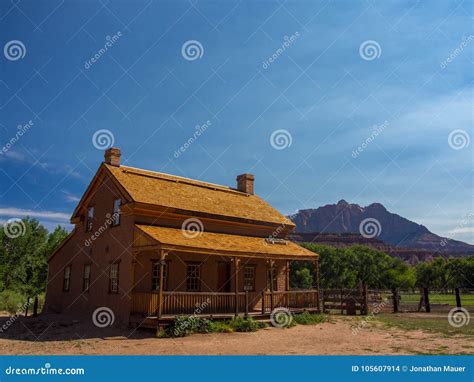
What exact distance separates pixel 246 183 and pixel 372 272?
50362mm

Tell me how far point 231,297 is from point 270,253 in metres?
2.80

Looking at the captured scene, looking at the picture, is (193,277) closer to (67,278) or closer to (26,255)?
(67,278)

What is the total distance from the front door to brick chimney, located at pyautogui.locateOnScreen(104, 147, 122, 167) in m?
7.60

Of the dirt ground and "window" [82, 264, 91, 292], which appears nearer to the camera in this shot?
the dirt ground

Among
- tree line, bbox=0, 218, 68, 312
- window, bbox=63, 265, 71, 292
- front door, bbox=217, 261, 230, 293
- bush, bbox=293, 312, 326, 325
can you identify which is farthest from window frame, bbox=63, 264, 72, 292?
tree line, bbox=0, 218, 68, 312

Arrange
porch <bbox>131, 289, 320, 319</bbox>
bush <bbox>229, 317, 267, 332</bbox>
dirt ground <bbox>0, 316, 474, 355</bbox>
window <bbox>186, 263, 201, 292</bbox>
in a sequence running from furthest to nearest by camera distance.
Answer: window <bbox>186, 263, 201, 292</bbox>
bush <bbox>229, 317, 267, 332</bbox>
porch <bbox>131, 289, 320, 319</bbox>
dirt ground <bbox>0, 316, 474, 355</bbox>

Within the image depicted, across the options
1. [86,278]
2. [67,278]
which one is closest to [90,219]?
[86,278]

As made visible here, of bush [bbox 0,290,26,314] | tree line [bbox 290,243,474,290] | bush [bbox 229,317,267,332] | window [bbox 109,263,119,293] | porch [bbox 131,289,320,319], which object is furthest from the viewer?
tree line [bbox 290,243,474,290]

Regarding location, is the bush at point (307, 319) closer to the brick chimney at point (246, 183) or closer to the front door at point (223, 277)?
the front door at point (223, 277)

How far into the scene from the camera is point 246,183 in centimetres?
2889

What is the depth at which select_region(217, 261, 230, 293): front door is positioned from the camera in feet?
69.2

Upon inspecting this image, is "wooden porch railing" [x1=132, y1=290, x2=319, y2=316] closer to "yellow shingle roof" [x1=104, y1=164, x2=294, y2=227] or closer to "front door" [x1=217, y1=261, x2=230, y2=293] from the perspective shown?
"front door" [x1=217, y1=261, x2=230, y2=293]

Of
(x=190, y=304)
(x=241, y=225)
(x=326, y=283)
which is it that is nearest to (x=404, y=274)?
(x=326, y=283)

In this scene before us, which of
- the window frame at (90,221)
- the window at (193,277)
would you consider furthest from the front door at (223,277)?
the window frame at (90,221)
